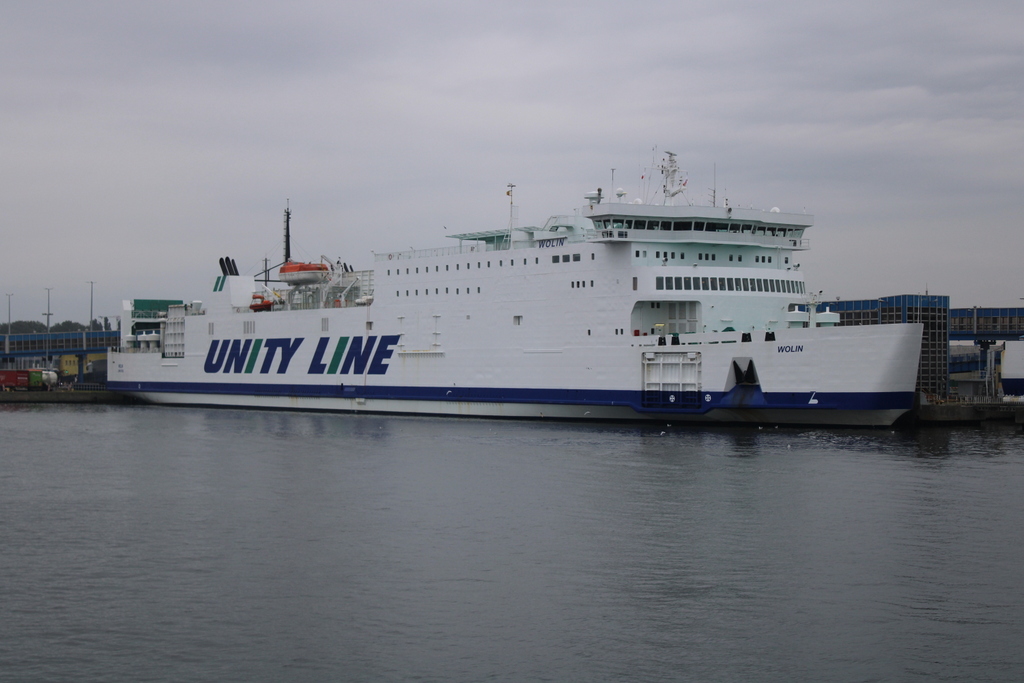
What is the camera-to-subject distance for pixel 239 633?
41.1ft

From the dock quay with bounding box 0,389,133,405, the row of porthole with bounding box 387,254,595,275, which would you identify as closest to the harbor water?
the row of porthole with bounding box 387,254,595,275

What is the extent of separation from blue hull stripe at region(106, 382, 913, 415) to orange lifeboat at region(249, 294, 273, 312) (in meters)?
4.24

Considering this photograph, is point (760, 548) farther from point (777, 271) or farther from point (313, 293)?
point (313, 293)

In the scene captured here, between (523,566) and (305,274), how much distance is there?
32.7 metres

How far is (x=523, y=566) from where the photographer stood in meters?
15.3

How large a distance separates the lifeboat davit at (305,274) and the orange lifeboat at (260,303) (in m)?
1.34

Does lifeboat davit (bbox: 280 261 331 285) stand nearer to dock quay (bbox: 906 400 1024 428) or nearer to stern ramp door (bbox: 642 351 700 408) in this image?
stern ramp door (bbox: 642 351 700 408)

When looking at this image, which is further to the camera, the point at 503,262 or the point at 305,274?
the point at 305,274

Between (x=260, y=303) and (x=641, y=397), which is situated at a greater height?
(x=260, y=303)

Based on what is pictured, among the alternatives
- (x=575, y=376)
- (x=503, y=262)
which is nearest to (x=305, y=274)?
(x=503, y=262)

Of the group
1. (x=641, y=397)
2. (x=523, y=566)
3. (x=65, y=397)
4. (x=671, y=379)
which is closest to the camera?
(x=523, y=566)

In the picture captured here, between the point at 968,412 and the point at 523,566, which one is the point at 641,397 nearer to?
the point at 968,412

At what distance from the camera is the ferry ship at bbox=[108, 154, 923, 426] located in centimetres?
2948

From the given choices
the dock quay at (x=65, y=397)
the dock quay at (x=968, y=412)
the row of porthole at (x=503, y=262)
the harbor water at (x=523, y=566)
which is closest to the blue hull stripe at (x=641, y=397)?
the harbor water at (x=523, y=566)
